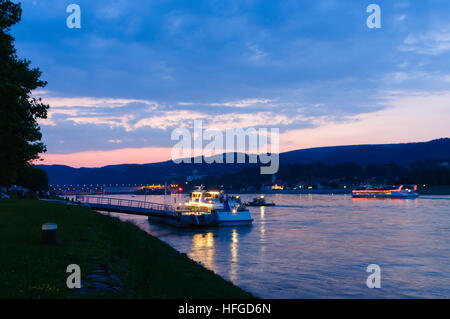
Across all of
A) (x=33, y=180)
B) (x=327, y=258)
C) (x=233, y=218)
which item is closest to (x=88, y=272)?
(x=327, y=258)

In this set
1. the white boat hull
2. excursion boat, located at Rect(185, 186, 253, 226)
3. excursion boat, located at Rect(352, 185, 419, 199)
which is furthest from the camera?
excursion boat, located at Rect(352, 185, 419, 199)

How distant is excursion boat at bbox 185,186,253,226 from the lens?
223 ft

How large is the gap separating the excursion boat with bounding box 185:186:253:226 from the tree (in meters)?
39.3

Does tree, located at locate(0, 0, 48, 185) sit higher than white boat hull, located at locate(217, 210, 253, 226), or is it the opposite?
tree, located at locate(0, 0, 48, 185)

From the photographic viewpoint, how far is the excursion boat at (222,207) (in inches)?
2680

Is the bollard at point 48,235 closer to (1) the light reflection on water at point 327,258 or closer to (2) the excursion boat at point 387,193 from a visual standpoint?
(1) the light reflection on water at point 327,258

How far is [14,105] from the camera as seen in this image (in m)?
25.4

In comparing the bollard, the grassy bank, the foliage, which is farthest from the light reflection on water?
the foliage

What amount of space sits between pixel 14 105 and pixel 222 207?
170 feet

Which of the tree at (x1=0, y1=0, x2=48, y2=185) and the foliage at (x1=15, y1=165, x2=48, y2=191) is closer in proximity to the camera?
the tree at (x1=0, y1=0, x2=48, y2=185)

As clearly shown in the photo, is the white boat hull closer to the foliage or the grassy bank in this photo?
the grassy bank

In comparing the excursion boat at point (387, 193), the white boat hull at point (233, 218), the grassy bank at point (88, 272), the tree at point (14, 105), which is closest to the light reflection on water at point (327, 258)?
the grassy bank at point (88, 272)
